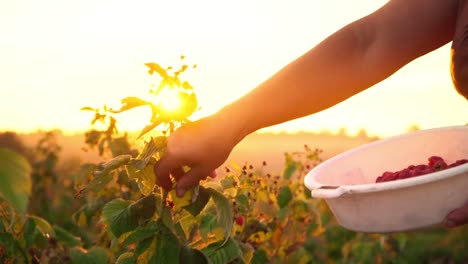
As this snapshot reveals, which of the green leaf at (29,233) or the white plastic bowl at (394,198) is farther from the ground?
the green leaf at (29,233)

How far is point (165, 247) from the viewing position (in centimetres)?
229

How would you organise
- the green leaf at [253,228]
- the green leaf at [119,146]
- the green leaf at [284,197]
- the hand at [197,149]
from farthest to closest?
the green leaf at [119,146]
the green leaf at [284,197]
the green leaf at [253,228]
the hand at [197,149]

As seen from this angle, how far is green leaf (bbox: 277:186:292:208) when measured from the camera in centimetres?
408

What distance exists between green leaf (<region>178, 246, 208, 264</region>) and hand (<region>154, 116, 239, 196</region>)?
30 cm

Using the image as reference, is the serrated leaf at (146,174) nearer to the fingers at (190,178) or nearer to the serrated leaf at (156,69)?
the fingers at (190,178)

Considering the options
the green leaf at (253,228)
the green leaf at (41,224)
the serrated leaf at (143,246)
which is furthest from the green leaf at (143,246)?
the green leaf at (253,228)

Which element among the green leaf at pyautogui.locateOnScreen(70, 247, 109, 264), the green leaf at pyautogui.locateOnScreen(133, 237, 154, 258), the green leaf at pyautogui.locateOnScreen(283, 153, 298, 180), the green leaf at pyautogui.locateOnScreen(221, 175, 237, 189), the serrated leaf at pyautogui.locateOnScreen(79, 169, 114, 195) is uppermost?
the serrated leaf at pyautogui.locateOnScreen(79, 169, 114, 195)

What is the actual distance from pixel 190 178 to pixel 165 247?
31 cm

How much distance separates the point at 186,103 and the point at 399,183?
60 centimetres

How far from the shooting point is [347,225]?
2391mm

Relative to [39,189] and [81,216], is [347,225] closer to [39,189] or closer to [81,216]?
[81,216]

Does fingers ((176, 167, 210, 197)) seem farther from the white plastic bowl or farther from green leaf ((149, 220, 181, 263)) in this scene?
the white plastic bowl

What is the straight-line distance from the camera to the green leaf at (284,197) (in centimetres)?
408

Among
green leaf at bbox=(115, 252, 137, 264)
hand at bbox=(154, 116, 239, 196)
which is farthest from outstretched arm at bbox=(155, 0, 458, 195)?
green leaf at bbox=(115, 252, 137, 264)
